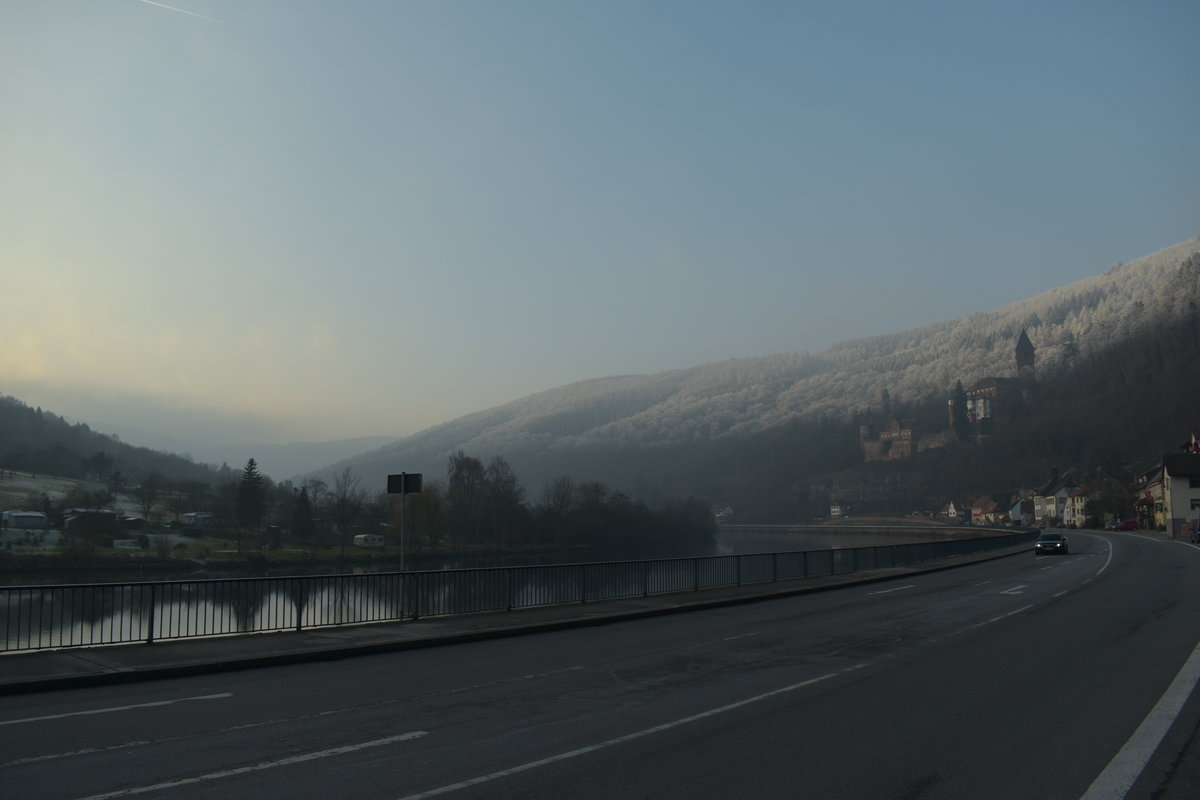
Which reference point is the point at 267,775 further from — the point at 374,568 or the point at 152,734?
the point at 374,568

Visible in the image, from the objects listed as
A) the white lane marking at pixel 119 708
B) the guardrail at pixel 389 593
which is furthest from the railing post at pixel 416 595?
the white lane marking at pixel 119 708

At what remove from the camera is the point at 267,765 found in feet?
23.6

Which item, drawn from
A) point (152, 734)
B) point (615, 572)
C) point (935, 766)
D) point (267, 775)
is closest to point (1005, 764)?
point (935, 766)

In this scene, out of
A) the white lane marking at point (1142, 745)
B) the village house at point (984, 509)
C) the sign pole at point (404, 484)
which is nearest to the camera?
the white lane marking at point (1142, 745)

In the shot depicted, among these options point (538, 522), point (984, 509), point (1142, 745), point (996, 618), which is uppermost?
point (1142, 745)

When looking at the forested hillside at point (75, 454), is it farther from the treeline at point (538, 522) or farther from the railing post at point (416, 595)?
the railing post at point (416, 595)

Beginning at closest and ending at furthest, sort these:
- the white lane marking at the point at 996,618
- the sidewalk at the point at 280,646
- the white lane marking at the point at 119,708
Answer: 1. the white lane marking at the point at 119,708
2. the sidewalk at the point at 280,646
3. the white lane marking at the point at 996,618

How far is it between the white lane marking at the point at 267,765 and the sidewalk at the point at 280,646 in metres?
5.45

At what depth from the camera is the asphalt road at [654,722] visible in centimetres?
662

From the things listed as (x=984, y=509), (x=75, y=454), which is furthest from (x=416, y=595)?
(x=984, y=509)

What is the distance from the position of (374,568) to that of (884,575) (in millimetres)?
53350

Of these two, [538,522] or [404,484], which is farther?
[538,522]

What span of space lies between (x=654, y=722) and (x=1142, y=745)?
4.43 m

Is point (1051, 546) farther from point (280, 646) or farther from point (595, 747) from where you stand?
point (595, 747)
